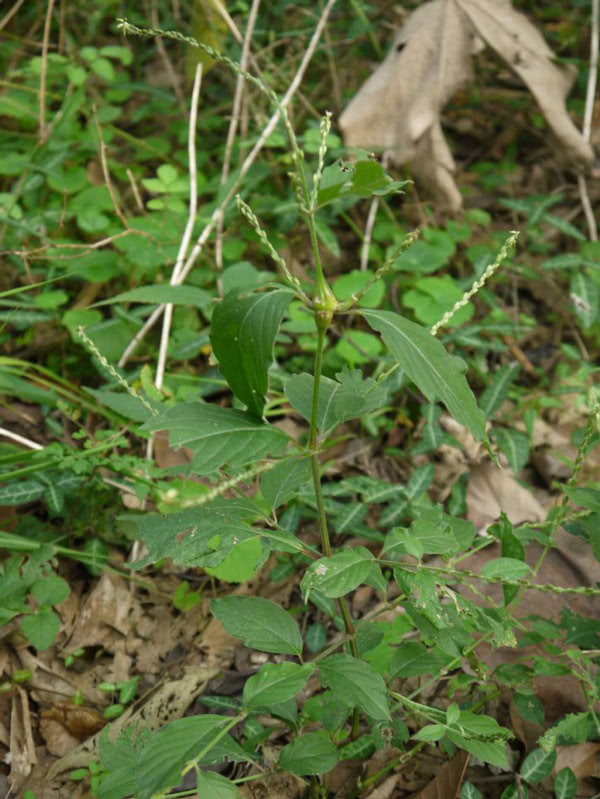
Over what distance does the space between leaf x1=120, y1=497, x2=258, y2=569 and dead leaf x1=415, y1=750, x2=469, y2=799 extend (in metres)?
0.84

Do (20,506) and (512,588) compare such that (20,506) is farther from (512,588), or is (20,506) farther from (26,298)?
(512,588)

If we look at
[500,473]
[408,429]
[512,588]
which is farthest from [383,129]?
[512,588]

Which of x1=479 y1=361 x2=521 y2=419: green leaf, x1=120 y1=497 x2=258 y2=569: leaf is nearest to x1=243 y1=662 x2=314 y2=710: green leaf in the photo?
x1=120 y1=497 x2=258 y2=569: leaf

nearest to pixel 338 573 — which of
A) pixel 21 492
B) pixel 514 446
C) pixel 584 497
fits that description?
pixel 584 497

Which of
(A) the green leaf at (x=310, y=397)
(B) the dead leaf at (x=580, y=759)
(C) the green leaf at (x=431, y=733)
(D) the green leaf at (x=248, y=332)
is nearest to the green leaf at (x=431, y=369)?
(D) the green leaf at (x=248, y=332)

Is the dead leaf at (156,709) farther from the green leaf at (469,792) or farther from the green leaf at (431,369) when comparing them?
the green leaf at (431,369)

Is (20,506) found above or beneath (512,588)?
beneath

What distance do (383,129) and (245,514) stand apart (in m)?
2.42

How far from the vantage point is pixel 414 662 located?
1.54 meters

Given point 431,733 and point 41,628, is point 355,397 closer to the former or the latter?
point 431,733

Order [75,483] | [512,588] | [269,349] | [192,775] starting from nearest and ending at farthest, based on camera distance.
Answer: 1. [269,349]
2. [512,588]
3. [192,775]
4. [75,483]

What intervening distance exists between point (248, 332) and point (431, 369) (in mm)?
288

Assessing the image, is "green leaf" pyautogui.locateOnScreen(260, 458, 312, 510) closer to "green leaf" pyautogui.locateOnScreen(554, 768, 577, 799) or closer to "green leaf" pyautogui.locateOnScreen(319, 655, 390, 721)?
"green leaf" pyautogui.locateOnScreen(319, 655, 390, 721)

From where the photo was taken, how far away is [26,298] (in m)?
2.71
